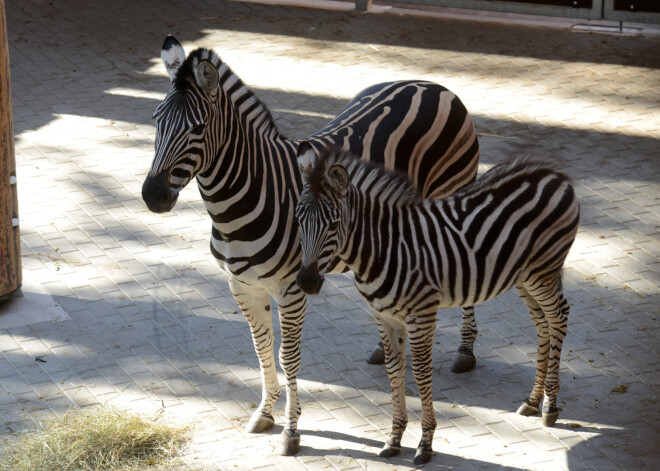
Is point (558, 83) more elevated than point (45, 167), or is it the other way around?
point (558, 83)

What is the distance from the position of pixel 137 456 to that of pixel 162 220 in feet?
11.2

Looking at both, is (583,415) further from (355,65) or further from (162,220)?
(355,65)

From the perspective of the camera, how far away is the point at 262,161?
6160 mm

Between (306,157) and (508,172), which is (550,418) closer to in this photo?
(508,172)

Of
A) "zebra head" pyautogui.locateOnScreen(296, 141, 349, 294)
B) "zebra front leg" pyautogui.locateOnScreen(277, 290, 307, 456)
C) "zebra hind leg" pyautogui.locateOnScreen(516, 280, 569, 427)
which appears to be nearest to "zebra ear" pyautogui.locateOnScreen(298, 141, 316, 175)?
"zebra head" pyautogui.locateOnScreen(296, 141, 349, 294)

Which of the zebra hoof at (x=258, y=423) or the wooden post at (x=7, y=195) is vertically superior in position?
the wooden post at (x=7, y=195)

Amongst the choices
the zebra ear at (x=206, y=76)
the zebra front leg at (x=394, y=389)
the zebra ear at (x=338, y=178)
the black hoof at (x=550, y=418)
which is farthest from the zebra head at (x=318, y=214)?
the black hoof at (x=550, y=418)

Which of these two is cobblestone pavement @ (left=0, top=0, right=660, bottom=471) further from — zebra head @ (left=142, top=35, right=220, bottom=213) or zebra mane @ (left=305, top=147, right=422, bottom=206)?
zebra head @ (left=142, top=35, right=220, bottom=213)

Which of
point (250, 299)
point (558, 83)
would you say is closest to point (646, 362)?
point (250, 299)

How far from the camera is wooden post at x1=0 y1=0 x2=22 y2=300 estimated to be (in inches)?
301

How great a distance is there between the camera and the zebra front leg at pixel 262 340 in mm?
6420

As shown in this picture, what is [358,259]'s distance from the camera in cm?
588

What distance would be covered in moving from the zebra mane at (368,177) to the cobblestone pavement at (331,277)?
167 cm

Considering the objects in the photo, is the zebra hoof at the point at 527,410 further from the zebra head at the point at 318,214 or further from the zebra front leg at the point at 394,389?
the zebra head at the point at 318,214
